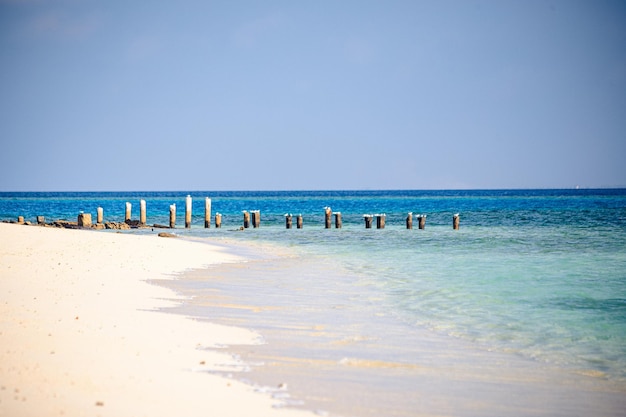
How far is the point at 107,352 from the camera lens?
7.44 m

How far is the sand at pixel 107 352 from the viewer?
576 centimetres

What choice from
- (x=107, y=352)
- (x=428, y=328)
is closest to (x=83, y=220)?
(x=428, y=328)

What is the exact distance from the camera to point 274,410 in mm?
5918

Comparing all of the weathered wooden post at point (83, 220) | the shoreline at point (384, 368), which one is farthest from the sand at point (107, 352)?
the weathered wooden post at point (83, 220)

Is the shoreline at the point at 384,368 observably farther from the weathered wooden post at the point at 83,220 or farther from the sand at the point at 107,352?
the weathered wooden post at the point at 83,220

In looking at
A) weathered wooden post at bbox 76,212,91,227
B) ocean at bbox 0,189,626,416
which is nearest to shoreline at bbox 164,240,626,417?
ocean at bbox 0,189,626,416

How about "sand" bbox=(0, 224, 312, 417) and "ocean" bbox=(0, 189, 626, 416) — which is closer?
"sand" bbox=(0, 224, 312, 417)

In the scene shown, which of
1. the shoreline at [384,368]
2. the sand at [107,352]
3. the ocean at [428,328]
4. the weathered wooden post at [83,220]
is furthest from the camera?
the weathered wooden post at [83,220]

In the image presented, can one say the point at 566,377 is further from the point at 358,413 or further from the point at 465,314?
the point at 465,314

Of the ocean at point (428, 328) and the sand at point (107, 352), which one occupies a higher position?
the sand at point (107, 352)

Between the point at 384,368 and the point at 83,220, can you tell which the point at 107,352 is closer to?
the point at 384,368

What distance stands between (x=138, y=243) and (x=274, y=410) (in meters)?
18.6

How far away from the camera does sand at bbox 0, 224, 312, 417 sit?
5.76 m

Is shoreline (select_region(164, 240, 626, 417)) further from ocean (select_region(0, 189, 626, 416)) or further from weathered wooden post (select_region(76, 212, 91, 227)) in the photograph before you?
weathered wooden post (select_region(76, 212, 91, 227))
